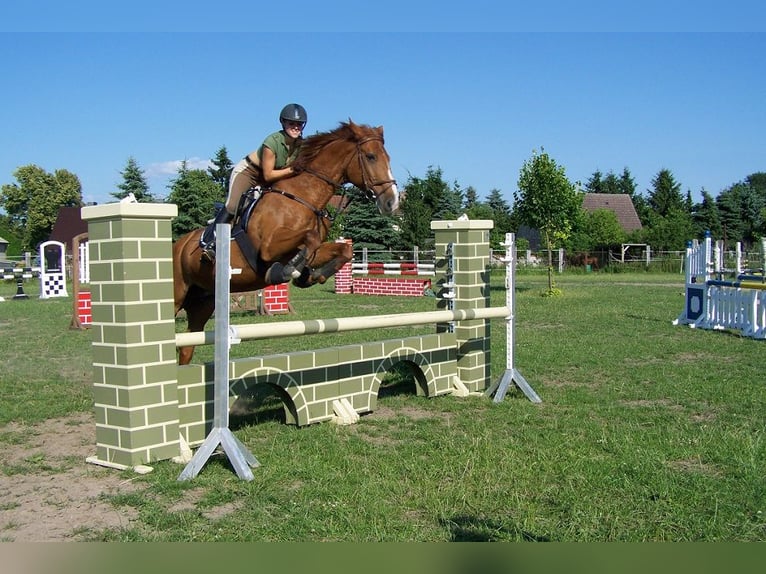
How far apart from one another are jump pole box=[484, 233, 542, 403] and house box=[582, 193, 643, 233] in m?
48.9

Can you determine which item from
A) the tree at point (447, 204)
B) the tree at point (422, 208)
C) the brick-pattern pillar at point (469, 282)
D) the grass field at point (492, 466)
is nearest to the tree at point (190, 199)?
the tree at point (422, 208)

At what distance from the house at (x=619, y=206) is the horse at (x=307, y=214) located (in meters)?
50.2

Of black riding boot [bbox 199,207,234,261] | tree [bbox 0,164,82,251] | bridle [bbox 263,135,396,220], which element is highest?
tree [bbox 0,164,82,251]

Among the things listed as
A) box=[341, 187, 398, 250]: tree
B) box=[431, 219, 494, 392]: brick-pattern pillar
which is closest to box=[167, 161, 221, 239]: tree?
box=[341, 187, 398, 250]: tree

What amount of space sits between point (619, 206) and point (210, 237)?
175 feet

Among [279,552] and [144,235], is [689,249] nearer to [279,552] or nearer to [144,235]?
[144,235]

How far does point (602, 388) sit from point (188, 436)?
3.76m

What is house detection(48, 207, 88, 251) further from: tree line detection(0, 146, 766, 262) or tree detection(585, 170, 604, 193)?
tree detection(585, 170, 604, 193)

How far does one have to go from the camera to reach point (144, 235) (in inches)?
160

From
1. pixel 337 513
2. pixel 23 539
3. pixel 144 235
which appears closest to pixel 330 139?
pixel 144 235

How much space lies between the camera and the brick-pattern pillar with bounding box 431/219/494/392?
6.24 meters

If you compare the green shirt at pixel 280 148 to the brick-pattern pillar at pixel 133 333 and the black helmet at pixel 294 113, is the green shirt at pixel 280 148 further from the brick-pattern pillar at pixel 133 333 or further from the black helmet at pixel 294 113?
the brick-pattern pillar at pixel 133 333

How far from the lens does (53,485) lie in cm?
379

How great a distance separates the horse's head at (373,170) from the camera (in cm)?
481
